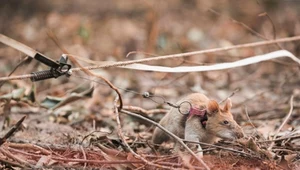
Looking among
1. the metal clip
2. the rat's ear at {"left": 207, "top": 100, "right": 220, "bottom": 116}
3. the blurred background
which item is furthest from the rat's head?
the blurred background

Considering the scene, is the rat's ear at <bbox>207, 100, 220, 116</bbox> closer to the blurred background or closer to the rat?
the rat

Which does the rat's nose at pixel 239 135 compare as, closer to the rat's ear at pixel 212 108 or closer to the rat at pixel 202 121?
the rat at pixel 202 121

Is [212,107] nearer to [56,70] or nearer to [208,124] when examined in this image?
[208,124]

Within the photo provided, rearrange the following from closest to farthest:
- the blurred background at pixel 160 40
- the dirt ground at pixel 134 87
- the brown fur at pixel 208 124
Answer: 1. the dirt ground at pixel 134 87
2. the brown fur at pixel 208 124
3. the blurred background at pixel 160 40

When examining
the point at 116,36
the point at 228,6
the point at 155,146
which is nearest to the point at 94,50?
the point at 116,36

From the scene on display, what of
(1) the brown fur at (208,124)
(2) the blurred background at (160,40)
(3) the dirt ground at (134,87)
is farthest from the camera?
(2) the blurred background at (160,40)

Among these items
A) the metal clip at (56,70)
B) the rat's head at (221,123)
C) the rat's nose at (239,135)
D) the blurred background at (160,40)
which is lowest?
the rat's nose at (239,135)

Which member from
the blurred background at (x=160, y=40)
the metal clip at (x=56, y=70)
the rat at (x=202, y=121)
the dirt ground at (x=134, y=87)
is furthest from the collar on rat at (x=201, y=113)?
the blurred background at (x=160, y=40)

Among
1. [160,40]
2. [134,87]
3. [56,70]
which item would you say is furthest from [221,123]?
[160,40]

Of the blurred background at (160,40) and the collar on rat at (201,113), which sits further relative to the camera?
the blurred background at (160,40)
